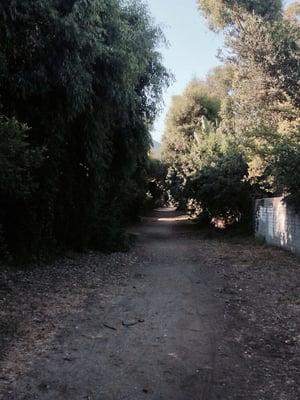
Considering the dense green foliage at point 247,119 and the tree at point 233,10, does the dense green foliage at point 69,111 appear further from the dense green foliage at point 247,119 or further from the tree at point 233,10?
the tree at point 233,10

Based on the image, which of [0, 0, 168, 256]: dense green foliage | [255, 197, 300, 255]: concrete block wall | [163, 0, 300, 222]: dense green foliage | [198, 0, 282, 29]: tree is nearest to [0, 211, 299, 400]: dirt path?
[0, 0, 168, 256]: dense green foliage

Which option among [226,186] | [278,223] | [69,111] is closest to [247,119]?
[226,186]

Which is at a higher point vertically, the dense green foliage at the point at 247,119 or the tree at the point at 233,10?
the tree at the point at 233,10

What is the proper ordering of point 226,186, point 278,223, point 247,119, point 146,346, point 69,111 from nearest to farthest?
1. point 146,346
2. point 69,111
3. point 278,223
4. point 226,186
5. point 247,119

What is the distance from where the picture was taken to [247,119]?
24.0 meters

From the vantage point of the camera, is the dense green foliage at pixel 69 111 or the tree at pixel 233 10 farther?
the tree at pixel 233 10

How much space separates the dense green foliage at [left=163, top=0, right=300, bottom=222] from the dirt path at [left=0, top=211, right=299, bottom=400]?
636 centimetres

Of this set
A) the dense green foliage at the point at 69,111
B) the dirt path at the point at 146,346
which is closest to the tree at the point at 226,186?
the dense green foliage at the point at 69,111

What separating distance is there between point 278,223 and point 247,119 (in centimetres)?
1091

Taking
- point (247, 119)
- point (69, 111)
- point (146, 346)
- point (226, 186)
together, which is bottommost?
point (146, 346)

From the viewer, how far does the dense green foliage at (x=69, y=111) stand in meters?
7.49

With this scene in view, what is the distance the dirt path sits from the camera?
4.11 meters

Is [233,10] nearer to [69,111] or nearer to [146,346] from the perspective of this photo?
[69,111]

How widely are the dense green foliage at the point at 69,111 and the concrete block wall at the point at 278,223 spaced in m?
4.80
